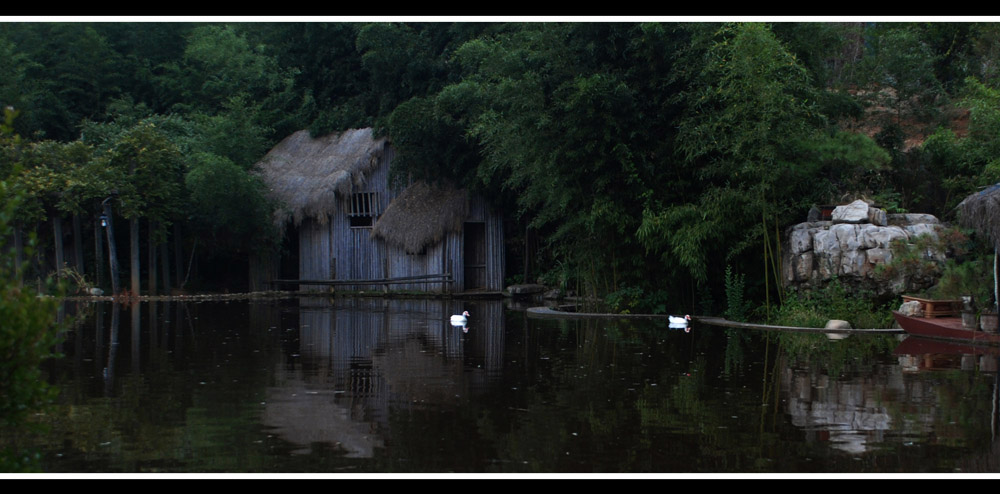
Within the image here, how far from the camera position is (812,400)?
31.1ft

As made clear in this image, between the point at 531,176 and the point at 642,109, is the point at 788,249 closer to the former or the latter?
the point at 642,109

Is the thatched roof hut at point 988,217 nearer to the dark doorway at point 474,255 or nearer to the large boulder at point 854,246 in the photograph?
the large boulder at point 854,246

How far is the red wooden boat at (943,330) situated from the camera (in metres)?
14.1

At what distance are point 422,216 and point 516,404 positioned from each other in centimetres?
1748

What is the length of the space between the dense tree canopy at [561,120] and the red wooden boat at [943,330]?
8.63 feet

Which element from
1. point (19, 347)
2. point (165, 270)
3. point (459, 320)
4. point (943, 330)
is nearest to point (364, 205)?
point (165, 270)

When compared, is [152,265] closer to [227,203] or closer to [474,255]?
[227,203]

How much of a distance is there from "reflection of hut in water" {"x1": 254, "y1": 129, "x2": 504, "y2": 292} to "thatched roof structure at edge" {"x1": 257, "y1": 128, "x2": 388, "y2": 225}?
1.2 inches

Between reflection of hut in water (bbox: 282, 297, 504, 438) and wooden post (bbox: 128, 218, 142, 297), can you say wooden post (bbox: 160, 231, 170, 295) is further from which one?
reflection of hut in water (bbox: 282, 297, 504, 438)

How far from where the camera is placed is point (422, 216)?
2644 centimetres

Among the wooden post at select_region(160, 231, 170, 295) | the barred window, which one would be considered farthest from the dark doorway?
the wooden post at select_region(160, 231, 170, 295)

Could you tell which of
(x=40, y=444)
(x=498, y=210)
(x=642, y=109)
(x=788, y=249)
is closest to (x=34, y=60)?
(x=498, y=210)

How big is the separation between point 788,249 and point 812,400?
28.2 feet

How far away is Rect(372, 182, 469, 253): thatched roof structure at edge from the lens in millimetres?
26250
